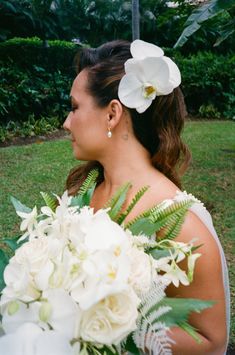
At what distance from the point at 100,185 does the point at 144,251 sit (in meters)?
0.95

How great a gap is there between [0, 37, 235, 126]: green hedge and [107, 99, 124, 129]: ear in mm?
8259

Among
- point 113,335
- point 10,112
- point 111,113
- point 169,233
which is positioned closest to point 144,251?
point 169,233

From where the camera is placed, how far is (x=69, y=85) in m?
12.7

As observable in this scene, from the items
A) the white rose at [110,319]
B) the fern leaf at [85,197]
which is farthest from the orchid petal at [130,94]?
the white rose at [110,319]

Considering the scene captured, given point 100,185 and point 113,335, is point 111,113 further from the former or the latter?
point 113,335

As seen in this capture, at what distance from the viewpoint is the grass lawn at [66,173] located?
5.97m

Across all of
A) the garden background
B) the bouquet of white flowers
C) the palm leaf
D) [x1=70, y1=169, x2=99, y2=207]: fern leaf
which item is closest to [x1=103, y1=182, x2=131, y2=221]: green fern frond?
[x1=70, y1=169, x2=99, y2=207]: fern leaf

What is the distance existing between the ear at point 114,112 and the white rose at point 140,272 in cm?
82

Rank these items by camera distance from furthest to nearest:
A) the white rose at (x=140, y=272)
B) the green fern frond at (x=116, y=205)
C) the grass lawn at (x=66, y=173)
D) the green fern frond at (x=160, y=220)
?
the grass lawn at (x=66, y=173) < the green fern frond at (x=116, y=205) < the green fern frond at (x=160, y=220) < the white rose at (x=140, y=272)

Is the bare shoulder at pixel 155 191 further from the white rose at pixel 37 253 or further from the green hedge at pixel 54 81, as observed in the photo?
the green hedge at pixel 54 81

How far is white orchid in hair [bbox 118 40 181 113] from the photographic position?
1.68m

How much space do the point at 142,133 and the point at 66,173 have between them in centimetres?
603

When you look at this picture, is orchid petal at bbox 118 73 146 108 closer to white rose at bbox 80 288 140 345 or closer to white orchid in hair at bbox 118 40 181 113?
white orchid in hair at bbox 118 40 181 113

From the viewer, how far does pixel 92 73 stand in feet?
6.43
